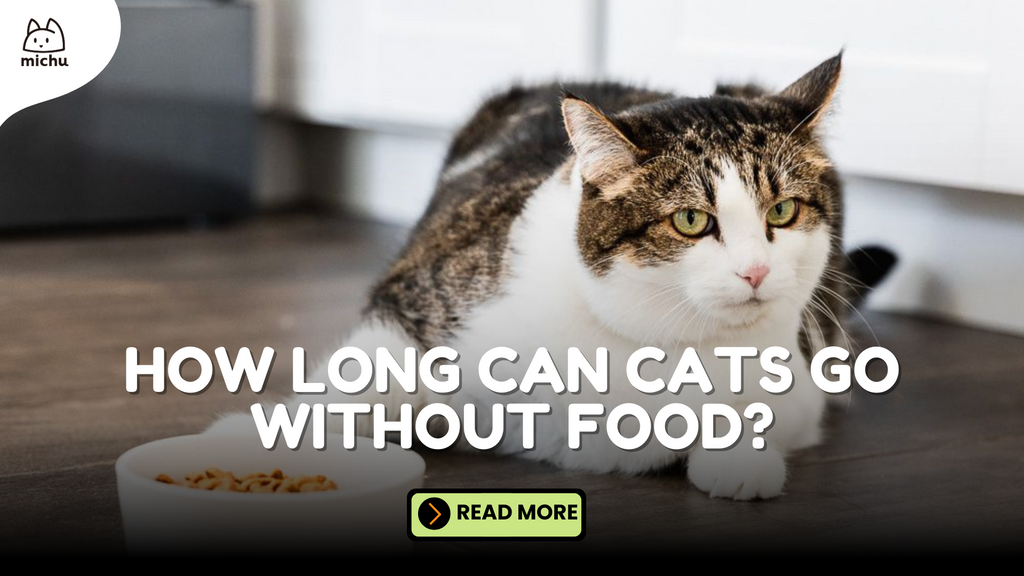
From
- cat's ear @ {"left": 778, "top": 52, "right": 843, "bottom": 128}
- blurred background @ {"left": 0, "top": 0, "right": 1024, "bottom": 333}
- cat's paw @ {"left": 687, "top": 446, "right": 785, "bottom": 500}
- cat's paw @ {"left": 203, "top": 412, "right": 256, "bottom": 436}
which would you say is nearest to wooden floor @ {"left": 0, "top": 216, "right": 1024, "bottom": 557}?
cat's paw @ {"left": 687, "top": 446, "right": 785, "bottom": 500}

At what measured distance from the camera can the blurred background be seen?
78.5 inches

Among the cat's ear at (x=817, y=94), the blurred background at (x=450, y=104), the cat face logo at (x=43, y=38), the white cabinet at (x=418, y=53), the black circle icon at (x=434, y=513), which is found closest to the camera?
the black circle icon at (x=434, y=513)

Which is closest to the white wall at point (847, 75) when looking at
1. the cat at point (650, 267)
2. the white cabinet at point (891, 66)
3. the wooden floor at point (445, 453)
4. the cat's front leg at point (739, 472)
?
the white cabinet at point (891, 66)

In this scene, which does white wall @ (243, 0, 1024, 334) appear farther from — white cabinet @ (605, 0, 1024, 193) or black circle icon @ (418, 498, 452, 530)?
black circle icon @ (418, 498, 452, 530)

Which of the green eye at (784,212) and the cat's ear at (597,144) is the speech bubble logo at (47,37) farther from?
the green eye at (784,212)

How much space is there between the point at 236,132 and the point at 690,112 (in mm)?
2004

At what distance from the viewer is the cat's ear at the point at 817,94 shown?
49.7 inches

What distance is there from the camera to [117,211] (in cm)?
297

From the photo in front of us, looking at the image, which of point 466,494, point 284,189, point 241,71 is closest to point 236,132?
point 241,71

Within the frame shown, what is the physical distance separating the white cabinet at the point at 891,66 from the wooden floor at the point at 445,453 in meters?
0.27

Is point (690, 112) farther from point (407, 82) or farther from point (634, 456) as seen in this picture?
point (407, 82)

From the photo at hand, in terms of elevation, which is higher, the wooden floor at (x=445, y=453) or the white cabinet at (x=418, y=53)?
the white cabinet at (x=418, y=53)

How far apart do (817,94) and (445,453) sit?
1.71ft

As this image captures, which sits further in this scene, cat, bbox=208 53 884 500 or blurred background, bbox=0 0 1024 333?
blurred background, bbox=0 0 1024 333
